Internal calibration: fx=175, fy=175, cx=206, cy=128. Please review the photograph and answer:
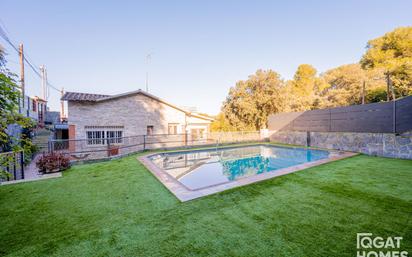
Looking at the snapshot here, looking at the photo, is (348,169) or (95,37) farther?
(95,37)

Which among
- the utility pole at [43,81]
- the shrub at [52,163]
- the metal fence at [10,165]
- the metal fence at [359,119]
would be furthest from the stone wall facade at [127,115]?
the utility pole at [43,81]

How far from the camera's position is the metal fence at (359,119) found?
8.19m

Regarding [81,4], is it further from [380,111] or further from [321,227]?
[380,111]

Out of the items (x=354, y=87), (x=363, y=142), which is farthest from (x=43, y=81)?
(x=354, y=87)

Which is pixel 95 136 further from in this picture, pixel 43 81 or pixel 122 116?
pixel 43 81

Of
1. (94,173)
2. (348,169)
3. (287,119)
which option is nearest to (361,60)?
(287,119)

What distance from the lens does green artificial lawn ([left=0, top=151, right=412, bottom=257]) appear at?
2.31 meters

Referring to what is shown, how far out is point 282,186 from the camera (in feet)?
14.7

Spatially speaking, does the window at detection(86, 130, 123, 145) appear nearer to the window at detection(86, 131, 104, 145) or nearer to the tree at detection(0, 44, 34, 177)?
the window at detection(86, 131, 104, 145)

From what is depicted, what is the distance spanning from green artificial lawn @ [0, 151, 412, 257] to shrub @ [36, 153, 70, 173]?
56.4 inches

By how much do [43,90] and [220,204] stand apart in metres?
29.8

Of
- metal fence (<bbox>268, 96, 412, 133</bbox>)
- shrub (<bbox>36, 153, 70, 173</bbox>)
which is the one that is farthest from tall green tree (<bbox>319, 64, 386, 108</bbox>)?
shrub (<bbox>36, 153, 70, 173</bbox>)

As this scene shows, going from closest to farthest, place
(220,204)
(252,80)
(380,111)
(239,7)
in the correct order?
1. (220,204)
2. (380,111)
3. (239,7)
4. (252,80)

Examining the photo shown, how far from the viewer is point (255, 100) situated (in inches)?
722
